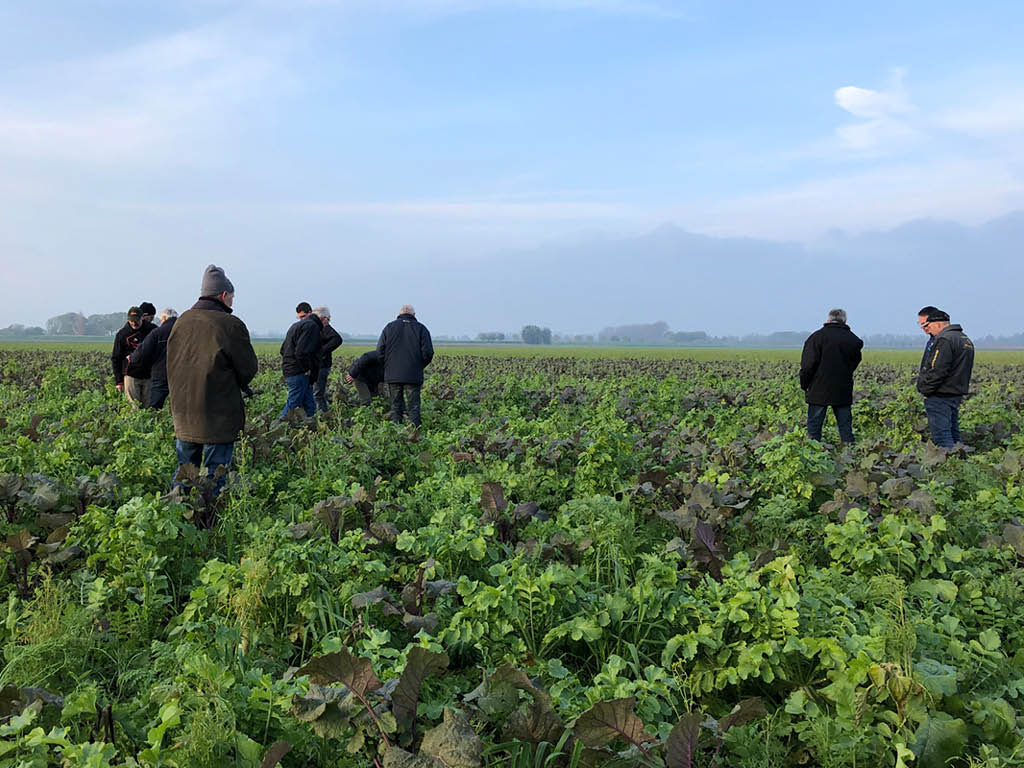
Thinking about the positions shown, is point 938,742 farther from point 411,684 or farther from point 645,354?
point 645,354

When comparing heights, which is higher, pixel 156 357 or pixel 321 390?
pixel 156 357

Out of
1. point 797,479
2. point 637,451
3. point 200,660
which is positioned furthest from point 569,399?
point 200,660

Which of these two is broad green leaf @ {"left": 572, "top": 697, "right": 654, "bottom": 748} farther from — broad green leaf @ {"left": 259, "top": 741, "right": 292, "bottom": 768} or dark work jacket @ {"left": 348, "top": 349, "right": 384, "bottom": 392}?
dark work jacket @ {"left": 348, "top": 349, "right": 384, "bottom": 392}

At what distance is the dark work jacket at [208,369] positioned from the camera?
20.5 feet

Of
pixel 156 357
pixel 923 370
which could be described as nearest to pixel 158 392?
pixel 156 357

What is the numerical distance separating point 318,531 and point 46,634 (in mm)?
1760

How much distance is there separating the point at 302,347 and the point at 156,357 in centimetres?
215

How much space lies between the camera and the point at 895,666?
2.92 meters

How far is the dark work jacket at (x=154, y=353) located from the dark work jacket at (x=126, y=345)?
1.37 ft

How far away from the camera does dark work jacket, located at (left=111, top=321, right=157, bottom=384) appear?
1084 cm

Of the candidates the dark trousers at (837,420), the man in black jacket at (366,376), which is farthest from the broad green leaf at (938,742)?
the man in black jacket at (366,376)

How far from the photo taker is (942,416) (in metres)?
A: 9.18

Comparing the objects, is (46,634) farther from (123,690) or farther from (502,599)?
(502,599)

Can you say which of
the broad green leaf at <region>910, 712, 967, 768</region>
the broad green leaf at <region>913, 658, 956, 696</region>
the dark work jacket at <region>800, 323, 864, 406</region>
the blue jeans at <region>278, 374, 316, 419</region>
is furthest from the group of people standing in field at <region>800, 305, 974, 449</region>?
the blue jeans at <region>278, 374, 316, 419</region>
